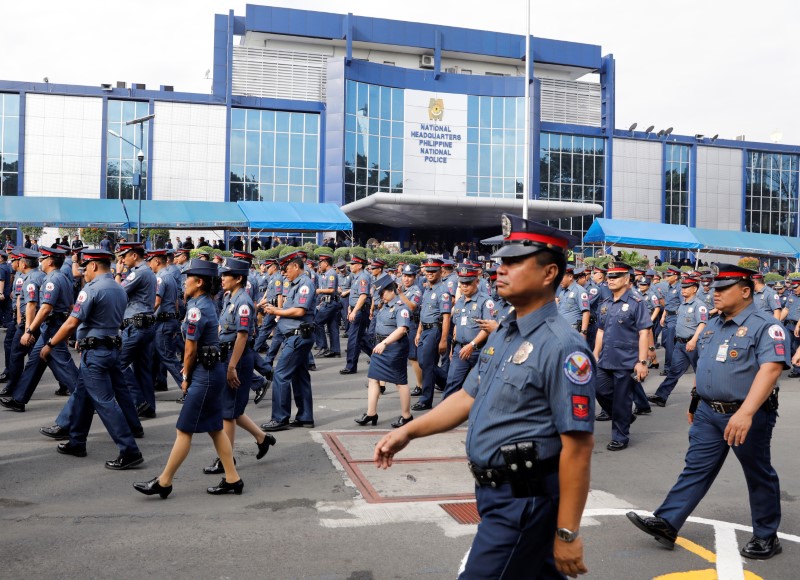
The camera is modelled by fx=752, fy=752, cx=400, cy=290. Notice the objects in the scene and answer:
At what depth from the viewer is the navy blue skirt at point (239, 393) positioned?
21.7 feet

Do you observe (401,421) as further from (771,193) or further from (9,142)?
(771,193)

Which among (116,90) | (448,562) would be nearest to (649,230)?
(116,90)

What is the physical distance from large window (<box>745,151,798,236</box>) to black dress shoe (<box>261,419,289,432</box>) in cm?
5500

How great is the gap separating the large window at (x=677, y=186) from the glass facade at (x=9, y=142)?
41.8 metres

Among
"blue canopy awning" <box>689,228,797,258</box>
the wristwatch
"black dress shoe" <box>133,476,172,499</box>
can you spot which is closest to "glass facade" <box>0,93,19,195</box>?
"blue canopy awning" <box>689,228,797,258</box>

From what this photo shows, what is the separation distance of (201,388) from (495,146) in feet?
146

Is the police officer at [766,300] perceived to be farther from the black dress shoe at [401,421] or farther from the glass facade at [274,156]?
the glass facade at [274,156]

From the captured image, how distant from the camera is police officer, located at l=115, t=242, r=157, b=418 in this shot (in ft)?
30.0

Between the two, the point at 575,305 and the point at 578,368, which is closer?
the point at 578,368

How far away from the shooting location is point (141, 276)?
9469mm

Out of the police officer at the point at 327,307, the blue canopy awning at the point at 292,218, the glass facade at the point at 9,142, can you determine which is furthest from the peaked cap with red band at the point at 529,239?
the glass facade at the point at 9,142

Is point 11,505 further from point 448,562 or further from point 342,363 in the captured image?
point 342,363

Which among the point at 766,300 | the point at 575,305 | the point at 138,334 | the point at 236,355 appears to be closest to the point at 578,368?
the point at 236,355

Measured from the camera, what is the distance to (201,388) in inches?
240
